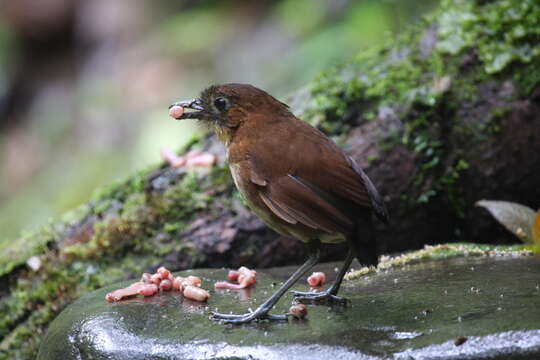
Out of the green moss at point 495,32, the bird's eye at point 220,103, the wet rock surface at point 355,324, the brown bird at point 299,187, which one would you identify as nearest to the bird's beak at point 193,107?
the bird's eye at point 220,103

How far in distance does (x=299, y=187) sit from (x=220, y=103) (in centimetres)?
74

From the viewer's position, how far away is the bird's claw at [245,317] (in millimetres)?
3184

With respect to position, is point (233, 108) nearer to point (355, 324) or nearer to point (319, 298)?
point (319, 298)

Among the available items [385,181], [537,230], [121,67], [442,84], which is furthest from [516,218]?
[121,67]

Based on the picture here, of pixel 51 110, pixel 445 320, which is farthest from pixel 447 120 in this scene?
pixel 51 110

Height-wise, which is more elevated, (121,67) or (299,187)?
(121,67)

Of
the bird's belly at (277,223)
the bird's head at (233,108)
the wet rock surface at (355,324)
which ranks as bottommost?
the wet rock surface at (355,324)

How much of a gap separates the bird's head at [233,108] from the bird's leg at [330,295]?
88 centimetres

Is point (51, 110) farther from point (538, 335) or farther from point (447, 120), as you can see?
point (538, 335)

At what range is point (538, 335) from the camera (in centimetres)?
257

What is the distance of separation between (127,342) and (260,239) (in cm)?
211

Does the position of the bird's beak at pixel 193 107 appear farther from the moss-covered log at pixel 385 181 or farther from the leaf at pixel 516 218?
the leaf at pixel 516 218

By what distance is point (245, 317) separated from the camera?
3.21 meters

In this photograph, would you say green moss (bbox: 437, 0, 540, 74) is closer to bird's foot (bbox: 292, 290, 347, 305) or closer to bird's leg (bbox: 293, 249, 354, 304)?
bird's leg (bbox: 293, 249, 354, 304)
